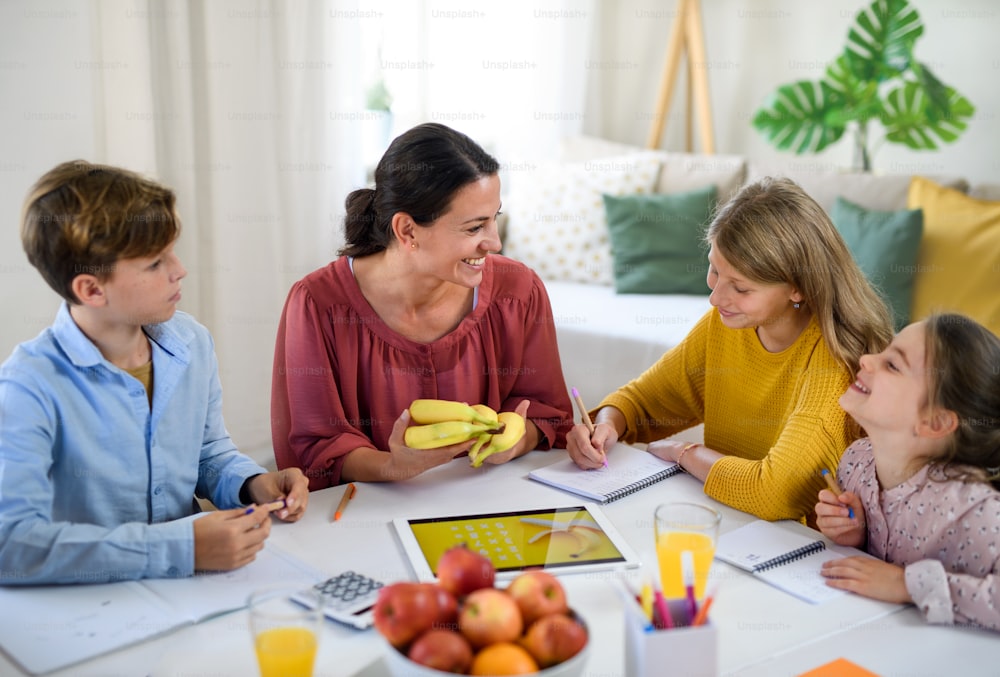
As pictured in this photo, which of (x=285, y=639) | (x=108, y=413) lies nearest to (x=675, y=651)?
(x=285, y=639)

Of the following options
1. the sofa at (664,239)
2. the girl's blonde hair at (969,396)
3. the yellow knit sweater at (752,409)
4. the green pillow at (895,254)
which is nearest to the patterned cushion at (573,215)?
the sofa at (664,239)

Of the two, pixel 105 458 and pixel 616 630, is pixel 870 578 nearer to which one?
pixel 616 630

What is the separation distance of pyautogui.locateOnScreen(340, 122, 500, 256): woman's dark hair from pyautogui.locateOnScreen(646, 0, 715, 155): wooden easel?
273cm

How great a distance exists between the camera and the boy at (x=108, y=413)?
4.37 feet

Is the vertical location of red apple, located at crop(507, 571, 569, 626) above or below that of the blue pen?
above

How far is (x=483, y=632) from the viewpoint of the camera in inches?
37.6

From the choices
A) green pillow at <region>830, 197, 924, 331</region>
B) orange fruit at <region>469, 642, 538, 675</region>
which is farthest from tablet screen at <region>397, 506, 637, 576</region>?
green pillow at <region>830, 197, 924, 331</region>

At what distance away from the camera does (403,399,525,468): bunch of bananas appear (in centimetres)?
164

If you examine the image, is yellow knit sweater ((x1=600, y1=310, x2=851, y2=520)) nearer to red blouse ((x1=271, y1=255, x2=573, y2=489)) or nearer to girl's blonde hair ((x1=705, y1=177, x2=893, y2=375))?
girl's blonde hair ((x1=705, y1=177, x2=893, y2=375))

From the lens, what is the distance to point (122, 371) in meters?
1.47

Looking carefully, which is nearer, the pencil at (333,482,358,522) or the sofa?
the pencil at (333,482,358,522)

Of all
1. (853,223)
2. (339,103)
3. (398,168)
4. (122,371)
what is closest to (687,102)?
(853,223)

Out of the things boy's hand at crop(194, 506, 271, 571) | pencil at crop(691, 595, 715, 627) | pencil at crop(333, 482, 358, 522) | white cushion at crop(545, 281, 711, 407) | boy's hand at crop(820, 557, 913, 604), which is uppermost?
pencil at crop(691, 595, 715, 627)

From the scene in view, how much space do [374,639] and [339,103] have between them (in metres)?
2.88
